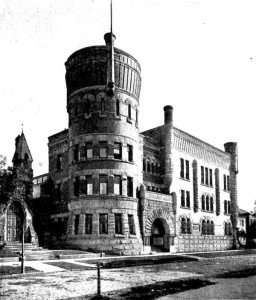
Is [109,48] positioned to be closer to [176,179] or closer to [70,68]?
[70,68]

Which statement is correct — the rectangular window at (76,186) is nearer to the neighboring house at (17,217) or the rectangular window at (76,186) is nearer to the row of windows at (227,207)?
the neighboring house at (17,217)

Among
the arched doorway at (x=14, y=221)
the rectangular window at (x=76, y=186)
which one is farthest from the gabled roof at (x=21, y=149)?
the rectangular window at (x=76, y=186)

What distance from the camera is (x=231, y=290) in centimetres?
1391

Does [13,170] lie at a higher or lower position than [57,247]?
higher

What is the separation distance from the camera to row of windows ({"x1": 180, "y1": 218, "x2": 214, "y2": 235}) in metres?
43.1

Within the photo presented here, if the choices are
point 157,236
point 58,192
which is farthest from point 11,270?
point 157,236

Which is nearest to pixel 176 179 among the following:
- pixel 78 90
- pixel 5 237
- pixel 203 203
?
pixel 203 203

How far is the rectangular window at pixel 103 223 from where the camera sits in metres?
33.8

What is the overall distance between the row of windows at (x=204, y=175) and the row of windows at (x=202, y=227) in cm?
462

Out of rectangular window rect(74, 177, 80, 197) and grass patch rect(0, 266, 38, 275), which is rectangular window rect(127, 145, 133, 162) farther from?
grass patch rect(0, 266, 38, 275)

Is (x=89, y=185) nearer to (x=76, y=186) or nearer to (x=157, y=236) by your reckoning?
(x=76, y=186)

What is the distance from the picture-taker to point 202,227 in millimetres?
47125

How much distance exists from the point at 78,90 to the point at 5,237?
14121 mm

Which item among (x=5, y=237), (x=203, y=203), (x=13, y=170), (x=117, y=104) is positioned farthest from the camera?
(x=203, y=203)
